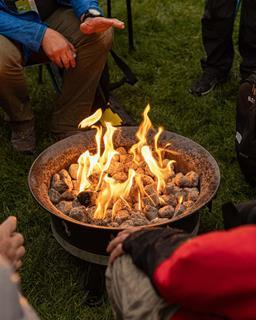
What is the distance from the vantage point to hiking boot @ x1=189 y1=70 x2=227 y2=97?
4.48m

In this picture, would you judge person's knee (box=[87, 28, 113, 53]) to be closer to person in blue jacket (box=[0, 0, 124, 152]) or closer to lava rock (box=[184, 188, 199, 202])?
person in blue jacket (box=[0, 0, 124, 152])

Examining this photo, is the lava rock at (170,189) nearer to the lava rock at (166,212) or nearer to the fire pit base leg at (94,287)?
the lava rock at (166,212)

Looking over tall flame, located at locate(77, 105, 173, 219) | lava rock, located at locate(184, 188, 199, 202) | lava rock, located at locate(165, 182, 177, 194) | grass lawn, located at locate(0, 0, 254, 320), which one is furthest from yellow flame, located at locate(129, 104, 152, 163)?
grass lawn, located at locate(0, 0, 254, 320)

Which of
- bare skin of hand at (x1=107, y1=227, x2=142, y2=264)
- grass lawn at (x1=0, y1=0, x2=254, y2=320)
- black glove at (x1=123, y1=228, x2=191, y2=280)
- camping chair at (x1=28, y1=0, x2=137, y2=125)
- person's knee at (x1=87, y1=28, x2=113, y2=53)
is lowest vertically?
grass lawn at (x1=0, y1=0, x2=254, y2=320)

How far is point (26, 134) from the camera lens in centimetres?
386

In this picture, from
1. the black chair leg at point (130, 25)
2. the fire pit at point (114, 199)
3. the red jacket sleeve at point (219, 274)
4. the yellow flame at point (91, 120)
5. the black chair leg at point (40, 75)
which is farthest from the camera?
the black chair leg at point (130, 25)

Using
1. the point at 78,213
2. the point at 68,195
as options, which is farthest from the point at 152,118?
the point at 78,213

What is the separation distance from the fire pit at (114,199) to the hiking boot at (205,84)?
152cm

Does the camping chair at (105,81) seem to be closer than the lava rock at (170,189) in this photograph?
No

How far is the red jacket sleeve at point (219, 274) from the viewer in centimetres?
129

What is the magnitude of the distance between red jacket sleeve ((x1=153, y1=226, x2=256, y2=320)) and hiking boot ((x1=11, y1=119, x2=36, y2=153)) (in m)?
2.59

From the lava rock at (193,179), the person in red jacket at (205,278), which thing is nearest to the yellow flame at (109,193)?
the lava rock at (193,179)

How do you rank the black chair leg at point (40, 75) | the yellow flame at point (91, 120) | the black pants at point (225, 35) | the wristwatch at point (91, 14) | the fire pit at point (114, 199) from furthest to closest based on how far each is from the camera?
the black chair leg at point (40, 75)
the black pants at point (225, 35)
the wristwatch at point (91, 14)
the yellow flame at point (91, 120)
the fire pit at point (114, 199)

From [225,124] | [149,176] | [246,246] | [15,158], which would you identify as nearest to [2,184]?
[15,158]
